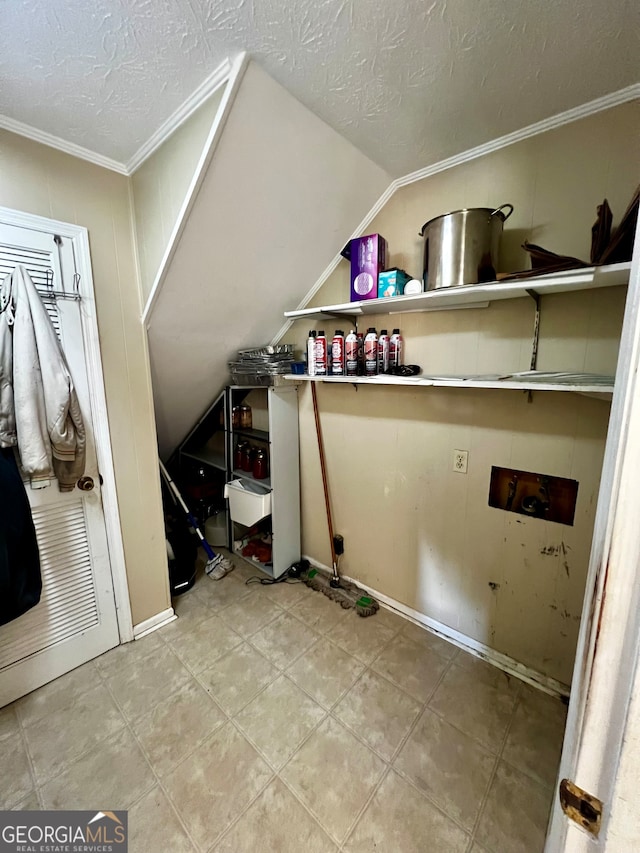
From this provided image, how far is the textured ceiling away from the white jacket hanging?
2.11ft

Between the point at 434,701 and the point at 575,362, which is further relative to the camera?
the point at 434,701

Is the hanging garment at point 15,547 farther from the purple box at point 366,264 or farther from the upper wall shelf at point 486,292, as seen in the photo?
the purple box at point 366,264

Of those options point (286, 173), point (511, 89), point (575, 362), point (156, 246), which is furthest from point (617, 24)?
point (156, 246)

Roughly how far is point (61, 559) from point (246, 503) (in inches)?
39.9

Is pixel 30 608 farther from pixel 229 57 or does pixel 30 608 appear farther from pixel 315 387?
pixel 229 57

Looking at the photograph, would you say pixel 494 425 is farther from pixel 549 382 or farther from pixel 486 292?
pixel 486 292

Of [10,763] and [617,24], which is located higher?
[617,24]

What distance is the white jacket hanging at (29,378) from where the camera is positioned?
1276 mm

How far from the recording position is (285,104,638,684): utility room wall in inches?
49.1

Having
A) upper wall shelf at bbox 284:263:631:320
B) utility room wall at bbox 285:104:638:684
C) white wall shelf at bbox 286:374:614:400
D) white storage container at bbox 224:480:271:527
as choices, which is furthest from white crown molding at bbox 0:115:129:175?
white storage container at bbox 224:480:271:527

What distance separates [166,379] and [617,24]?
2285mm

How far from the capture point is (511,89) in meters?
1.11

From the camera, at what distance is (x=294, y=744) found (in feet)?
4.28

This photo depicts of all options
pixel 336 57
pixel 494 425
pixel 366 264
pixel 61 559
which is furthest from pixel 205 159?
pixel 61 559
